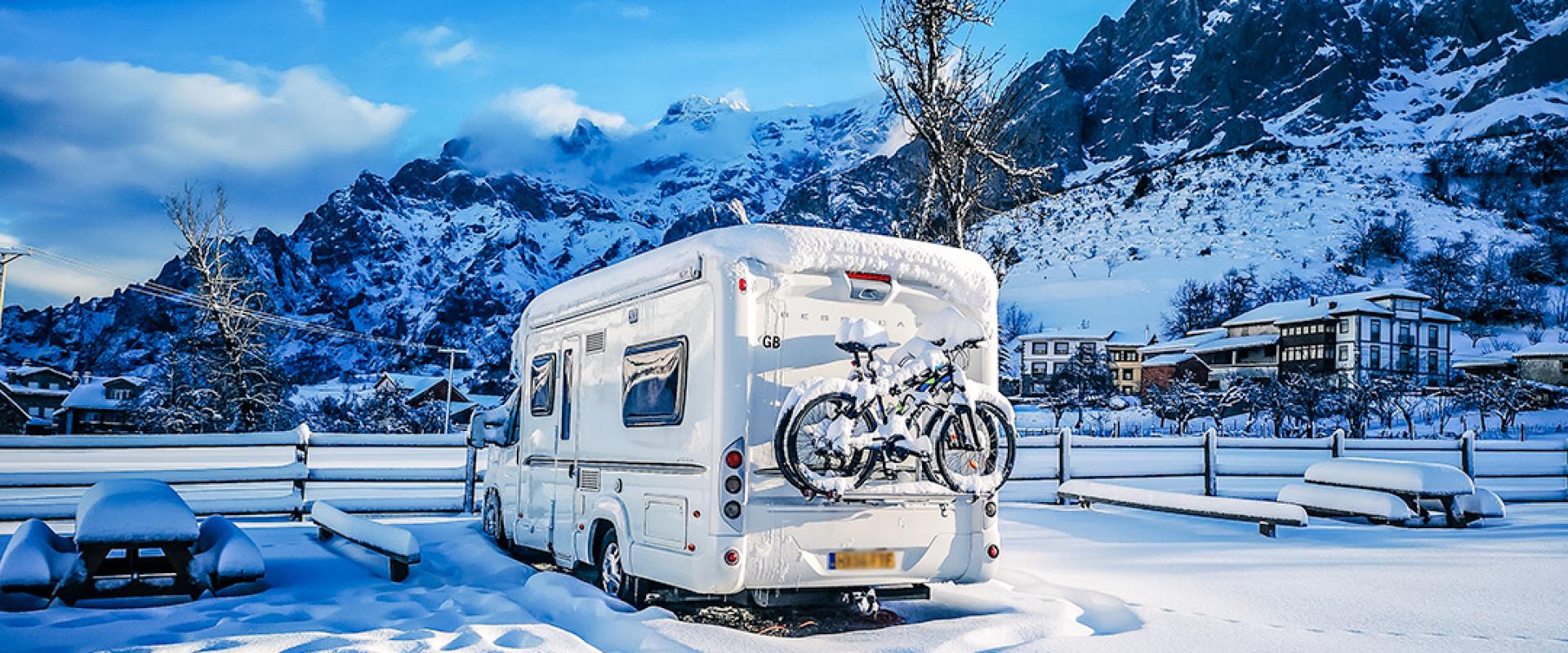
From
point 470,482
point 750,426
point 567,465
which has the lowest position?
point 470,482

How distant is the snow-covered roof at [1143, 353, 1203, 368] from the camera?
6919 centimetres

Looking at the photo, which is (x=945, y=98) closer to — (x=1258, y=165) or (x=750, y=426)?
(x=750, y=426)

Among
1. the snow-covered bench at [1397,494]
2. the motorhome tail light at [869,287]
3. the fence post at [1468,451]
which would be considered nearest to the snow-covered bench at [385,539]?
the motorhome tail light at [869,287]

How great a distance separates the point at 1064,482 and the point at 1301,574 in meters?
5.75

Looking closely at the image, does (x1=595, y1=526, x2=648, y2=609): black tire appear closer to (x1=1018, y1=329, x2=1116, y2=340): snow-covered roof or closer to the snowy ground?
the snowy ground

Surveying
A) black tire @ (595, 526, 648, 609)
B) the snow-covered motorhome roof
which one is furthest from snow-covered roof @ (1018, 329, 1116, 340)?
black tire @ (595, 526, 648, 609)

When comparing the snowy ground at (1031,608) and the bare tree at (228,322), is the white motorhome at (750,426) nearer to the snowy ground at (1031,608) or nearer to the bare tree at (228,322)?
the snowy ground at (1031,608)

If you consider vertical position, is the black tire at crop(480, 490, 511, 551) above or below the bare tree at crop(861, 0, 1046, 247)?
below

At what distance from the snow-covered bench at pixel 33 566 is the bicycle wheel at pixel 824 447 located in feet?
15.2

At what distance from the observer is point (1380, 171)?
106750 mm

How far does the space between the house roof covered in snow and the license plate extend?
66.3 meters

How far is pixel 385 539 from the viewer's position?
7816 mm

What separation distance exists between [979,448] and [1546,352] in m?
66.8

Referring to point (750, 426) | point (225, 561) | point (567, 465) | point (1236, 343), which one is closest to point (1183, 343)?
point (1236, 343)
